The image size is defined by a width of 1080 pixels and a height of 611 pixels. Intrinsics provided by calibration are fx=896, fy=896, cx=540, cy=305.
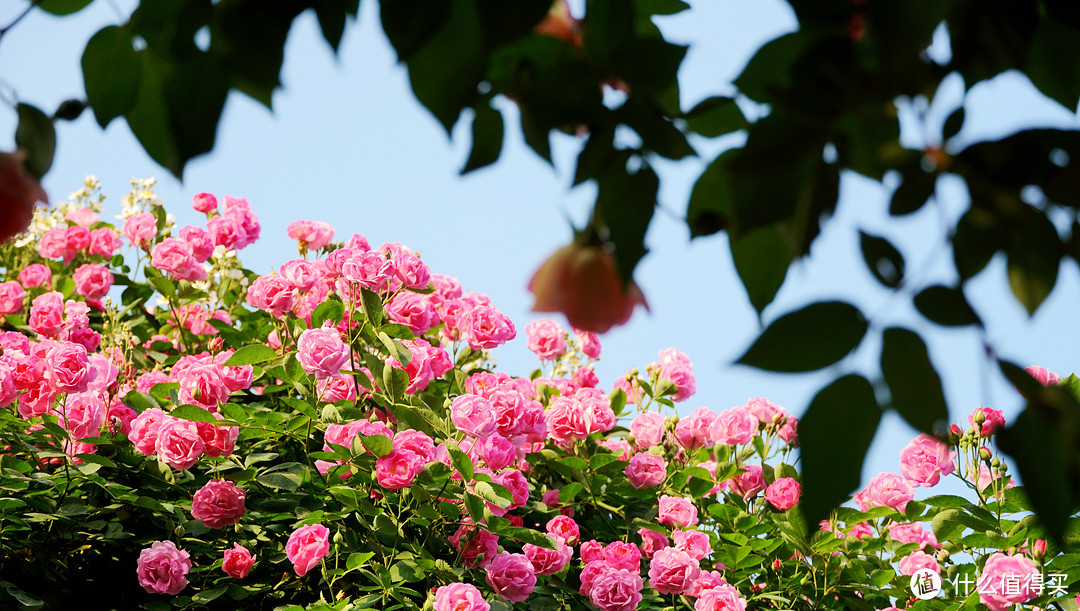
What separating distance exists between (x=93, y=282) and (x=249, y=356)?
146cm

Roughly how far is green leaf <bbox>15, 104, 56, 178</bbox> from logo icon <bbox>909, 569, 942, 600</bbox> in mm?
2484

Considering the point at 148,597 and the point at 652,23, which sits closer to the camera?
the point at 652,23

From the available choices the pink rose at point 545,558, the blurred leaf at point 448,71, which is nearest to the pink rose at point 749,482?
the pink rose at point 545,558

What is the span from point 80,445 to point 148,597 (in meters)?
0.44

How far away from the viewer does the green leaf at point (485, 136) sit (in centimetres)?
79

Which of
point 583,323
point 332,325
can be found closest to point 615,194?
point 583,323

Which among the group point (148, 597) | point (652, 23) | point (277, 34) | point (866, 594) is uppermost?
point (652, 23)

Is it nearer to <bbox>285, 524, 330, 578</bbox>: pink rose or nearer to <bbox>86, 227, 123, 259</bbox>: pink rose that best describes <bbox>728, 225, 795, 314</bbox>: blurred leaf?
<bbox>285, 524, 330, 578</bbox>: pink rose

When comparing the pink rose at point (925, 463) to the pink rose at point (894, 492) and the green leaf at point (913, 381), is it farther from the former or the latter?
the green leaf at point (913, 381)

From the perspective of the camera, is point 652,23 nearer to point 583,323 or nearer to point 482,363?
point 583,323

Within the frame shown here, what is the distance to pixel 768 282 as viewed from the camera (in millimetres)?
818

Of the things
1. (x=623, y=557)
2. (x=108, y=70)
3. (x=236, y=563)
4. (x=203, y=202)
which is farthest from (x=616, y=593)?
(x=203, y=202)

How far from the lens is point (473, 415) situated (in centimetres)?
204

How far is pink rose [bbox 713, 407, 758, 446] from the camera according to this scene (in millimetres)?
2578
